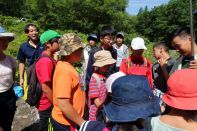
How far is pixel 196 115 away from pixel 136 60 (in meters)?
2.86

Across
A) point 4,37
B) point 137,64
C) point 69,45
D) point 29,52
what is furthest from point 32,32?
point 69,45

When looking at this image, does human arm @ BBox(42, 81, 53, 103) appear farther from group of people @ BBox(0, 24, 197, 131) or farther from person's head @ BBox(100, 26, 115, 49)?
person's head @ BBox(100, 26, 115, 49)

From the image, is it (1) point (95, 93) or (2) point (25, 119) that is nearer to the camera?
(1) point (95, 93)

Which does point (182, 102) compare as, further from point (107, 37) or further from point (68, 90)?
point (107, 37)

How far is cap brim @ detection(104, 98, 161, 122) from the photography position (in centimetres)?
171

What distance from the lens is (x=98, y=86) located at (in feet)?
11.7

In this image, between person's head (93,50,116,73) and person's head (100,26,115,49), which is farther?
person's head (100,26,115,49)

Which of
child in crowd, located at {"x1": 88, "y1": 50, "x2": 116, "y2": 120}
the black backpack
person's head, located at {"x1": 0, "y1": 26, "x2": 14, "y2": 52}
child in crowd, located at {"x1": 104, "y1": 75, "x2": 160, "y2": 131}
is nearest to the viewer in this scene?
child in crowd, located at {"x1": 104, "y1": 75, "x2": 160, "y2": 131}

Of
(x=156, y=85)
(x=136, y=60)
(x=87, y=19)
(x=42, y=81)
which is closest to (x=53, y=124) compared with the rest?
(x=42, y=81)

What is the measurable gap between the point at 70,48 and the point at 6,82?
96cm

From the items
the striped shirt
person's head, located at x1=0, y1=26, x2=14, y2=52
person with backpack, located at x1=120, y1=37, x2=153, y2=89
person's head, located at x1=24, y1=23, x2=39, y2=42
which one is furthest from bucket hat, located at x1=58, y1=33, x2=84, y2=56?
person's head, located at x1=24, y1=23, x2=39, y2=42

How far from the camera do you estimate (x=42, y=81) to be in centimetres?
329

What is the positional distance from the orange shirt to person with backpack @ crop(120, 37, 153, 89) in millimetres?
1611

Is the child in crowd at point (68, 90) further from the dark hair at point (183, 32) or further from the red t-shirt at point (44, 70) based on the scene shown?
the dark hair at point (183, 32)
